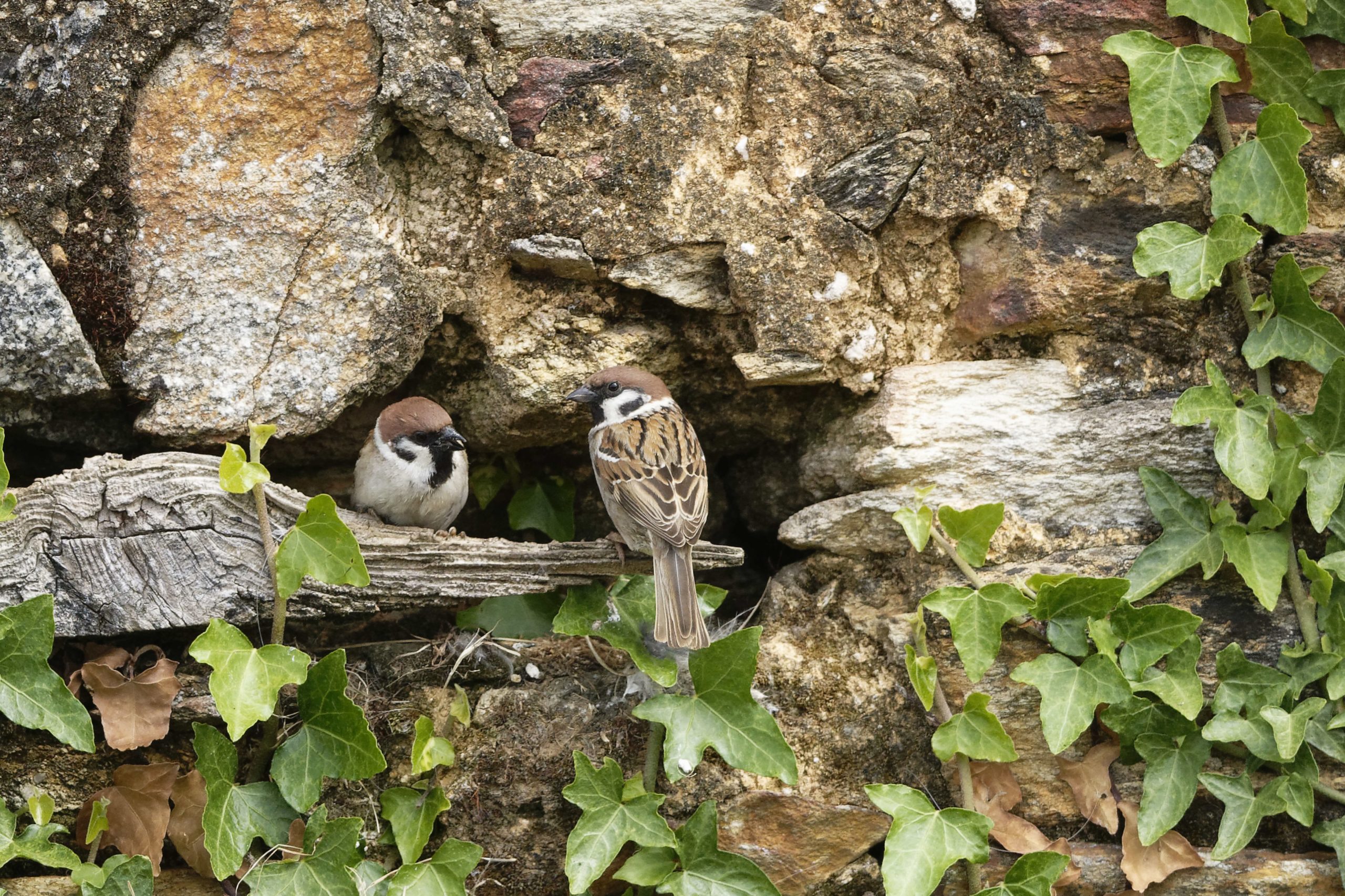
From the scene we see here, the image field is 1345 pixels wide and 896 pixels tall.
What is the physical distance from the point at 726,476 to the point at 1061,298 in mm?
1156

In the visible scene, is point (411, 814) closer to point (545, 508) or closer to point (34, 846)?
point (34, 846)

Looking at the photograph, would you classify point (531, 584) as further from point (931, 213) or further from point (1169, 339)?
point (1169, 339)

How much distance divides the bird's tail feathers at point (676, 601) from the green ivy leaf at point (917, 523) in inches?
19.1

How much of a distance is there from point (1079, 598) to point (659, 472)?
3.29 ft

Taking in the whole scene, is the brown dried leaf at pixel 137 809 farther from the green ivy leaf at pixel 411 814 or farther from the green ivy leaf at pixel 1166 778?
the green ivy leaf at pixel 1166 778

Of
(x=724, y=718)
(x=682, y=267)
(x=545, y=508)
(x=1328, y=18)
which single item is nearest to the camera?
(x=724, y=718)

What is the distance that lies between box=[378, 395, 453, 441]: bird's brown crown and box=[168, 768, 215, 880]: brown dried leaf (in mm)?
922

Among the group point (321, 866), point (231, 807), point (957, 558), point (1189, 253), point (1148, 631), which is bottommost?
point (321, 866)

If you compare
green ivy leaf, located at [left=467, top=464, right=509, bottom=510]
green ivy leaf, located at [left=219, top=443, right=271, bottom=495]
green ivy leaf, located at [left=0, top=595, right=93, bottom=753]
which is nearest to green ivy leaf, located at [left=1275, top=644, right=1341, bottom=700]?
green ivy leaf, located at [left=467, top=464, right=509, bottom=510]

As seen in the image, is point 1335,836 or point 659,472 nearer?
point 1335,836

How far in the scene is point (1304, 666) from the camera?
2.67 m

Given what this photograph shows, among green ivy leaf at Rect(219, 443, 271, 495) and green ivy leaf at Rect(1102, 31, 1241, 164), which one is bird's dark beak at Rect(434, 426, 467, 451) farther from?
green ivy leaf at Rect(1102, 31, 1241, 164)

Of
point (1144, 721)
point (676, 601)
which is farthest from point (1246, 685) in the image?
point (676, 601)

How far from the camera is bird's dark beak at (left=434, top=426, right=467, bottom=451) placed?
10.1 feet
